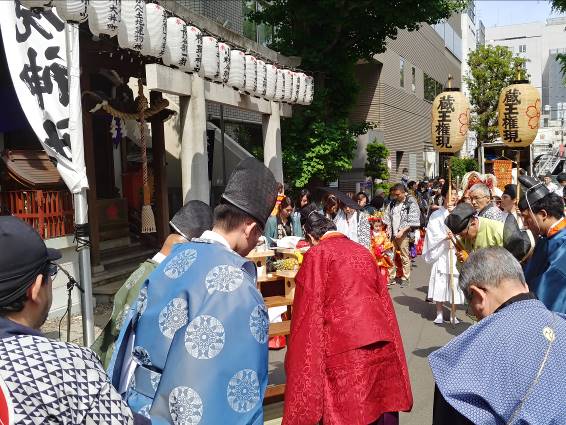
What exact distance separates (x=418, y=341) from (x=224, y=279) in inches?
226

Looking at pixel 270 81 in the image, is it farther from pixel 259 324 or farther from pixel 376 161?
pixel 376 161

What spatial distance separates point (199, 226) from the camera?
337cm

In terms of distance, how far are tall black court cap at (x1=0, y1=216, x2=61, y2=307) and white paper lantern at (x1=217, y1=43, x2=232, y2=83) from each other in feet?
23.5

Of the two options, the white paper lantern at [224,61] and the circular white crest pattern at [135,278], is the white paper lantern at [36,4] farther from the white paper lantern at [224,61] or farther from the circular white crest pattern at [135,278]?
the white paper lantern at [224,61]

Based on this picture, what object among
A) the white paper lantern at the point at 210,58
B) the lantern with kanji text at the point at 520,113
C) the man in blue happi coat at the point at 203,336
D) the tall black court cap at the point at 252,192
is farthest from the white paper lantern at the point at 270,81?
the man in blue happi coat at the point at 203,336

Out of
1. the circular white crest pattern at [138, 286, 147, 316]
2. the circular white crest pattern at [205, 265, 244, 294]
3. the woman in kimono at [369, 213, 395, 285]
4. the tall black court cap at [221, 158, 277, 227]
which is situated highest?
the tall black court cap at [221, 158, 277, 227]

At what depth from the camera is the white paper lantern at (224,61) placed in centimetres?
832

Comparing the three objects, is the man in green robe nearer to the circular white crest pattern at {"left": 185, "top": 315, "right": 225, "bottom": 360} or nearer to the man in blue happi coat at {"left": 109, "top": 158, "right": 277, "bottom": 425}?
the man in blue happi coat at {"left": 109, "top": 158, "right": 277, "bottom": 425}

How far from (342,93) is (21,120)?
9532 mm

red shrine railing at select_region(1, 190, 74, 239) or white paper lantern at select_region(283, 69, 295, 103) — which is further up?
white paper lantern at select_region(283, 69, 295, 103)

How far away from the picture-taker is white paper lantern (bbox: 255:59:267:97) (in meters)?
9.43

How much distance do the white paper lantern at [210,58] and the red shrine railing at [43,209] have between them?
292 centimetres

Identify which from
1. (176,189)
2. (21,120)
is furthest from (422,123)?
(21,120)

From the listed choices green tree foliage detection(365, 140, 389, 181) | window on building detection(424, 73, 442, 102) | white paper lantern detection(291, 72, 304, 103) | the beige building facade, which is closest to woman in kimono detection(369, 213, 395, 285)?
white paper lantern detection(291, 72, 304, 103)
